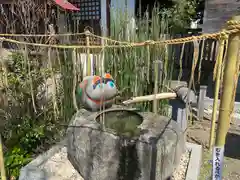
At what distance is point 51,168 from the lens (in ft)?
6.68

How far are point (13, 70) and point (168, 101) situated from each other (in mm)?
2985

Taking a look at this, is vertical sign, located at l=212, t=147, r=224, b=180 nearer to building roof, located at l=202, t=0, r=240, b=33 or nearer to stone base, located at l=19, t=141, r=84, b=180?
stone base, located at l=19, t=141, r=84, b=180

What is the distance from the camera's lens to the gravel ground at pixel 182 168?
209cm

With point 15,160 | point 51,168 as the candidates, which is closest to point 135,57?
point 51,168

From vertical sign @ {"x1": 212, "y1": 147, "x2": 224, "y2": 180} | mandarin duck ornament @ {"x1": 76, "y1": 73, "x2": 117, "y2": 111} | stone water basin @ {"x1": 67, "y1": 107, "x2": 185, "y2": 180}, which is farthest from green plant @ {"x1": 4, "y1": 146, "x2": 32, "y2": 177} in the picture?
vertical sign @ {"x1": 212, "y1": 147, "x2": 224, "y2": 180}

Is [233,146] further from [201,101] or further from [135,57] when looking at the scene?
[135,57]

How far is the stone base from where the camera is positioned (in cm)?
191

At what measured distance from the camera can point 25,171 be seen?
1916 millimetres

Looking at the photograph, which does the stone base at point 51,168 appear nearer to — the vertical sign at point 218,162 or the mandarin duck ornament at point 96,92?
the mandarin duck ornament at point 96,92

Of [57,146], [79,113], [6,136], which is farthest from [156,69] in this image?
[6,136]

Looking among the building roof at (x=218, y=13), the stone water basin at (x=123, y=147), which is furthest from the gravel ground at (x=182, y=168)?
the building roof at (x=218, y=13)

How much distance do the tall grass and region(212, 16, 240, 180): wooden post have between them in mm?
1698

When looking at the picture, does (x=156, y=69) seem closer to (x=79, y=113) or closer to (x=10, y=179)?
(x=79, y=113)

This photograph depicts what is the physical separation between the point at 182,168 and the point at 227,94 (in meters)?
1.46
